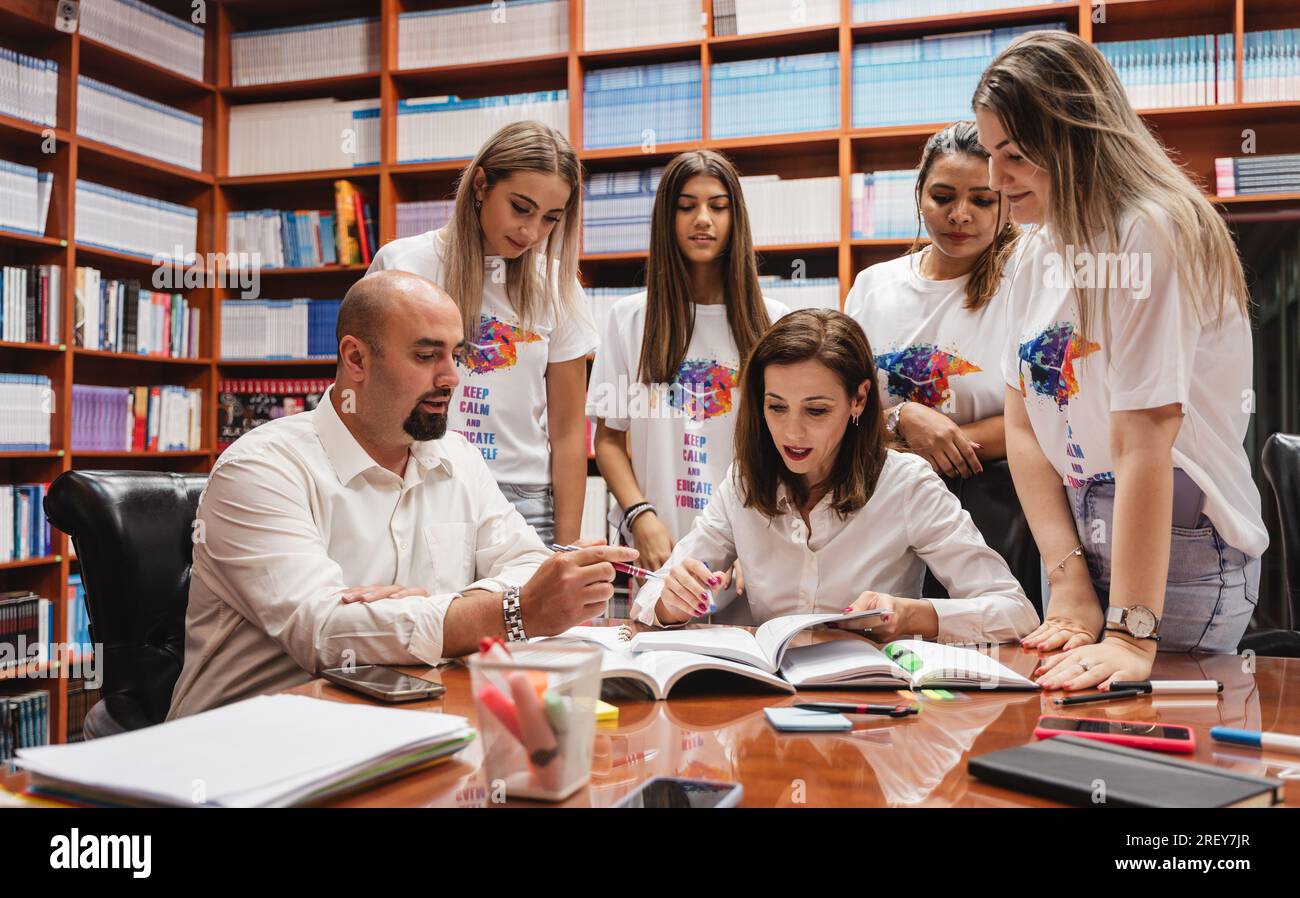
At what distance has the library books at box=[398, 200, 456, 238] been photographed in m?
4.11

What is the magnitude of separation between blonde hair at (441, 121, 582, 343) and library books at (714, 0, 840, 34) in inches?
64.6

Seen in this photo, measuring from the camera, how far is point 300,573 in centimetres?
146

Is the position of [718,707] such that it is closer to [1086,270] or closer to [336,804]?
[336,804]

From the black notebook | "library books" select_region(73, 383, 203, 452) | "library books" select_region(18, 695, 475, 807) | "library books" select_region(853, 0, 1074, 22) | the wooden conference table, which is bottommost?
the wooden conference table

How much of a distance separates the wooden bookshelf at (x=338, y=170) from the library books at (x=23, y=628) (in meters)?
0.08

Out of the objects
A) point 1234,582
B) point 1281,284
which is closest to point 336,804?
point 1234,582

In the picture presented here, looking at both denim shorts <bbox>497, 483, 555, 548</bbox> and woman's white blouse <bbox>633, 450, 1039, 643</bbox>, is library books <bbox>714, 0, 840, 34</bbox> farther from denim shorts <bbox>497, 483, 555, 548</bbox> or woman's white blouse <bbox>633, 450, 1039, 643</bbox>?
woman's white blouse <bbox>633, 450, 1039, 643</bbox>

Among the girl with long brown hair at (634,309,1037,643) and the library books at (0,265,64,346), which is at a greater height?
the library books at (0,265,64,346)

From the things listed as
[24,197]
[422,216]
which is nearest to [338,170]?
[422,216]

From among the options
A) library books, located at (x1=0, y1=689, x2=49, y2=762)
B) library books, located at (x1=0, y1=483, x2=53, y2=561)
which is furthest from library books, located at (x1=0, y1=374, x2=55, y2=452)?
library books, located at (x1=0, y1=689, x2=49, y2=762)

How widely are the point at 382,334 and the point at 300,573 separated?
0.50 meters

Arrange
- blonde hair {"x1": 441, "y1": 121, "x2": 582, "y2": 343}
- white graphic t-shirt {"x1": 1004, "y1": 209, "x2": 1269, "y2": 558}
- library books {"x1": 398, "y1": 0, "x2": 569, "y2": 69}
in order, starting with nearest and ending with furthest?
white graphic t-shirt {"x1": 1004, "y1": 209, "x2": 1269, "y2": 558}
blonde hair {"x1": 441, "y1": 121, "x2": 582, "y2": 343}
library books {"x1": 398, "y1": 0, "x2": 569, "y2": 69}

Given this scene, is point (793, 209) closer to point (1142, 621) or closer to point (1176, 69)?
point (1176, 69)
